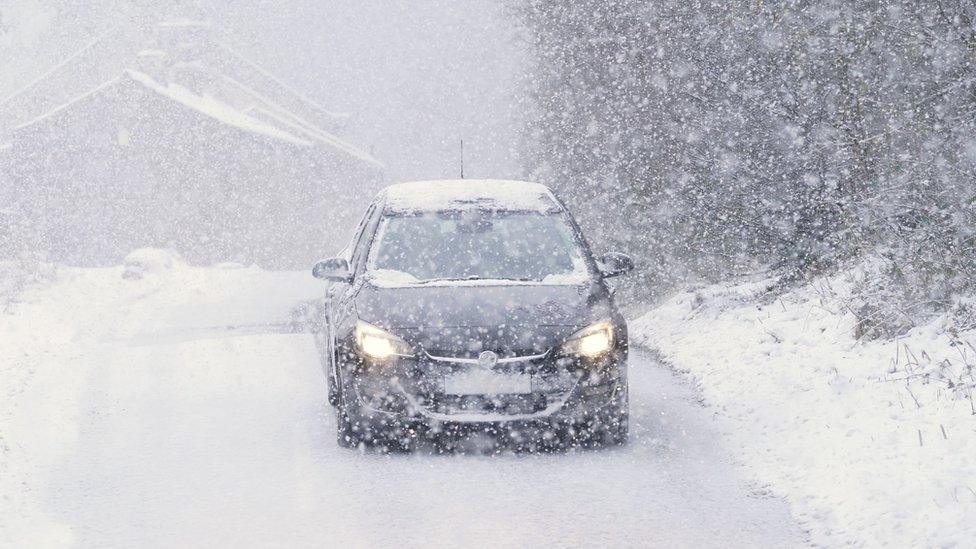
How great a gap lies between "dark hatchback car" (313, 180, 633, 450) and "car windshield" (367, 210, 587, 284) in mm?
19

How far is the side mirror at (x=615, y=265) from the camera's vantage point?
7.95 metres

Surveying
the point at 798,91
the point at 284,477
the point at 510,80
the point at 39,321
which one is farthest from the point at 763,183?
the point at 510,80

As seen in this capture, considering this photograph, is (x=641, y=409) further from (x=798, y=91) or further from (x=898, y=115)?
(x=798, y=91)

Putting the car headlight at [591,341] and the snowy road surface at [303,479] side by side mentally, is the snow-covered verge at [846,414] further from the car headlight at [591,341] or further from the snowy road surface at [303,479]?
the car headlight at [591,341]

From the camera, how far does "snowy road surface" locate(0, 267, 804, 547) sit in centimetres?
539

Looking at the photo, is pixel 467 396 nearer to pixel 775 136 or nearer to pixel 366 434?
pixel 366 434

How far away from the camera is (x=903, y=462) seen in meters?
5.81

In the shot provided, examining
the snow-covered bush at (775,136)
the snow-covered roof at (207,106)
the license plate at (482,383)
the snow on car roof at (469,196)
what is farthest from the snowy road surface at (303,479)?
the snow-covered roof at (207,106)

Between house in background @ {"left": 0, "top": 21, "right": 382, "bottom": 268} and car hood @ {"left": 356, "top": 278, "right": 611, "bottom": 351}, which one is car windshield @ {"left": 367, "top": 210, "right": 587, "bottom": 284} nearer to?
car hood @ {"left": 356, "top": 278, "right": 611, "bottom": 351}

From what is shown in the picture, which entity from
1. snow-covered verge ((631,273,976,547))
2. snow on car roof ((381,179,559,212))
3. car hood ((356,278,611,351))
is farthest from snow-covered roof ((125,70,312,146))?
car hood ((356,278,611,351))

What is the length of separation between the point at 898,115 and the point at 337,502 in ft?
22.7

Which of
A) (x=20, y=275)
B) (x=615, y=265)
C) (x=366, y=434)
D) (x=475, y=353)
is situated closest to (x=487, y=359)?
(x=475, y=353)

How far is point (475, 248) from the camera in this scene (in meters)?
8.09

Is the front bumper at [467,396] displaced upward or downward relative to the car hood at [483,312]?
downward
